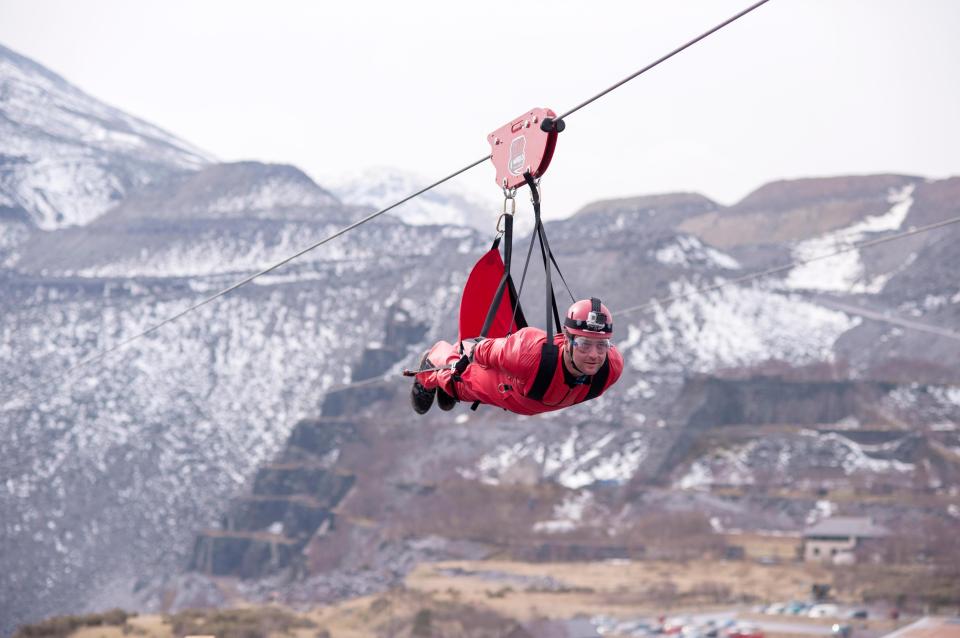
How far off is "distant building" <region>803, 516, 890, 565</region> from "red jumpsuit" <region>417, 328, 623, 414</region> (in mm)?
93720

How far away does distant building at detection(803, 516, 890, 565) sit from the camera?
10588cm

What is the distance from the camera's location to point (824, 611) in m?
81.5

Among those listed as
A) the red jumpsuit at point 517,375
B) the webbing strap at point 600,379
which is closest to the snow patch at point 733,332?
the red jumpsuit at point 517,375

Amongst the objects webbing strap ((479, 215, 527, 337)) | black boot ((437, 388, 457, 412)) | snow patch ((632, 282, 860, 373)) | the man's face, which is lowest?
black boot ((437, 388, 457, 412))

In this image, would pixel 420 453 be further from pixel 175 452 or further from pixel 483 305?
pixel 483 305

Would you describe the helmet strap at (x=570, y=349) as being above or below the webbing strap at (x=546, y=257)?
below

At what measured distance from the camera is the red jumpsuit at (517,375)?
13750mm

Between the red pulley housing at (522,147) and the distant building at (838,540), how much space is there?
93.8 meters

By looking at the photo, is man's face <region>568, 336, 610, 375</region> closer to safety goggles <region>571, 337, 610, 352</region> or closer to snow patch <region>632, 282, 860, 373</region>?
safety goggles <region>571, 337, 610, 352</region>

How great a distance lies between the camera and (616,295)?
186 m

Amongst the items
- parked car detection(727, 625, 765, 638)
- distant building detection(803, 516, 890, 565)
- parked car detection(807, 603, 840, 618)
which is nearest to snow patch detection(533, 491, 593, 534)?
distant building detection(803, 516, 890, 565)

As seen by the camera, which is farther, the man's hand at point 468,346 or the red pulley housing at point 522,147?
the man's hand at point 468,346

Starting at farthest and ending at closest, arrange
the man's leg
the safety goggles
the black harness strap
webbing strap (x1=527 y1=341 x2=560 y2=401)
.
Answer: the man's leg < the black harness strap < webbing strap (x1=527 y1=341 x2=560 y2=401) < the safety goggles

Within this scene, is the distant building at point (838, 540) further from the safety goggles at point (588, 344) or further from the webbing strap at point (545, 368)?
the safety goggles at point (588, 344)
